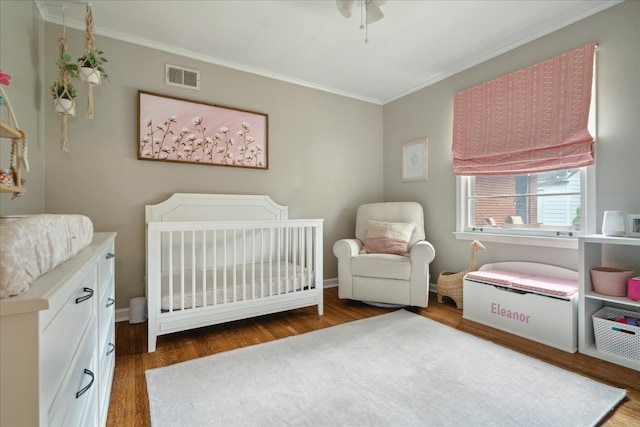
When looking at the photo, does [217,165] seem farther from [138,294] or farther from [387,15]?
[387,15]

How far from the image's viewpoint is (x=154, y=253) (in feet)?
6.57

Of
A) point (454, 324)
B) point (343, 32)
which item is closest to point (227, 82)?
point (343, 32)

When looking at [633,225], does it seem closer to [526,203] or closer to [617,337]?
[617,337]

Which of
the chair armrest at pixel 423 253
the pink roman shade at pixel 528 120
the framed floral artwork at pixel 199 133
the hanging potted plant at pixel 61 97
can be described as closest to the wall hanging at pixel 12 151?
the hanging potted plant at pixel 61 97

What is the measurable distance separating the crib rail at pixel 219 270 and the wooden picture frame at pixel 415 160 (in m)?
1.60

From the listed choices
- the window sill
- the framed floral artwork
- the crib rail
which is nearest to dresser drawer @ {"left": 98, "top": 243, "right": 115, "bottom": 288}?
the crib rail

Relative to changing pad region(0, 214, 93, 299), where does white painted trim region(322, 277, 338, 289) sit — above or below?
below

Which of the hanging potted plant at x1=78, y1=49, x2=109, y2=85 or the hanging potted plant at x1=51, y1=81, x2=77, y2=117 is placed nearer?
the hanging potted plant at x1=78, y1=49, x2=109, y2=85

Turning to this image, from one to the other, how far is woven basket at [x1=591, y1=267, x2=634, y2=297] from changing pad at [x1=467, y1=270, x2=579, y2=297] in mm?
139

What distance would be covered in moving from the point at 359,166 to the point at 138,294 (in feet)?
9.38

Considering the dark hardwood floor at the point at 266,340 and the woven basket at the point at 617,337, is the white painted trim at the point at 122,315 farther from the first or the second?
the woven basket at the point at 617,337

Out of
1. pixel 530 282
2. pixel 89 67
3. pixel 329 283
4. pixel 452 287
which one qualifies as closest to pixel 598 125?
pixel 530 282

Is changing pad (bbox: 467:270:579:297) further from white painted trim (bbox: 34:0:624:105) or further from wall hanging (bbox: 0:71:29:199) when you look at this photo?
wall hanging (bbox: 0:71:29:199)

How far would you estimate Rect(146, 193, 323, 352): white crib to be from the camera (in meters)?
2.04
